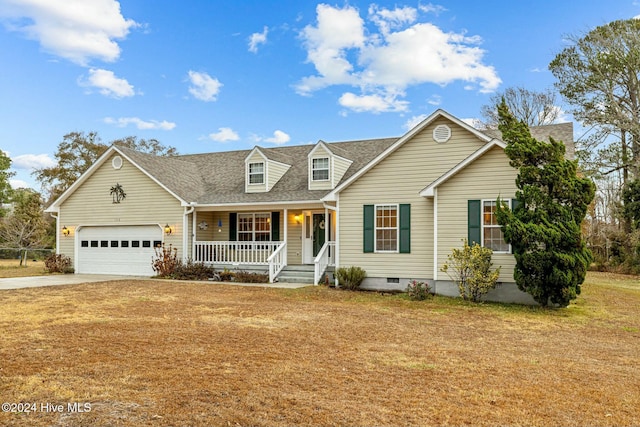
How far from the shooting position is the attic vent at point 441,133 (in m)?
15.1

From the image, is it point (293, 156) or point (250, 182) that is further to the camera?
point (293, 156)

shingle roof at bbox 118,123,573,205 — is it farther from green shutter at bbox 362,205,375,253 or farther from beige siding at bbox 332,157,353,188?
green shutter at bbox 362,205,375,253

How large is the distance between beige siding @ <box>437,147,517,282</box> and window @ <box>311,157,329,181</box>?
5.49 meters

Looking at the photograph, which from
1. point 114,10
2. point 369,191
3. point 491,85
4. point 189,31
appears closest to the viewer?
point 369,191

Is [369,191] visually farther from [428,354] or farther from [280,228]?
[428,354]

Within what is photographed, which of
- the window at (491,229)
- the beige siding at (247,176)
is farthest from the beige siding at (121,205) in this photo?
the window at (491,229)

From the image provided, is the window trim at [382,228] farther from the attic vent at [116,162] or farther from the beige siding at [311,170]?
the attic vent at [116,162]

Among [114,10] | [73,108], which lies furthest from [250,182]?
[73,108]

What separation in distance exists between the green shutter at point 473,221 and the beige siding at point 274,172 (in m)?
8.78

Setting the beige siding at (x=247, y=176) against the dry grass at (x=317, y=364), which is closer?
the dry grass at (x=317, y=364)

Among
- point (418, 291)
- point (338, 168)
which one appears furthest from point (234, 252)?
point (418, 291)

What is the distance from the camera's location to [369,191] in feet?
52.5

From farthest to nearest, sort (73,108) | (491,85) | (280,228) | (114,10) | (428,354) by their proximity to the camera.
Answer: (491,85), (73,108), (280,228), (114,10), (428,354)

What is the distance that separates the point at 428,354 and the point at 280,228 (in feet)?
41.9
